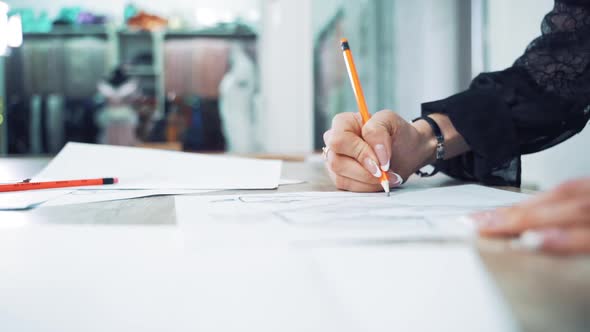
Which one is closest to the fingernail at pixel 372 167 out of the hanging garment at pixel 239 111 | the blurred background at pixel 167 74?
the blurred background at pixel 167 74

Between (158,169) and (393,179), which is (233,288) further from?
(158,169)

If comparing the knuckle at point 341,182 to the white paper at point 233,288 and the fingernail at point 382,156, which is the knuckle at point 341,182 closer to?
the fingernail at point 382,156

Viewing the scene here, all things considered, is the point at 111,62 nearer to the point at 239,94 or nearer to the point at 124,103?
the point at 124,103

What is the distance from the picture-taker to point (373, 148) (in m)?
0.44

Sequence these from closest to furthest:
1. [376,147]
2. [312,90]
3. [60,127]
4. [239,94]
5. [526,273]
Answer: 1. [526,273]
2. [376,147]
3. [312,90]
4. [239,94]
5. [60,127]

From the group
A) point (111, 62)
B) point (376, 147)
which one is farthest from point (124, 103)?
point (376, 147)

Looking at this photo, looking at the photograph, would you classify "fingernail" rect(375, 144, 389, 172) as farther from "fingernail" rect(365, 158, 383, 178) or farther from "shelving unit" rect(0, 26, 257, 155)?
"shelving unit" rect(0, 26, 257, 155)

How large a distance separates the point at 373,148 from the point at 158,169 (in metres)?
0.28

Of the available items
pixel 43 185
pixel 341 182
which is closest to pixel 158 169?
pixel 43 185

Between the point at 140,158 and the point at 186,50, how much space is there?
288 centimetres

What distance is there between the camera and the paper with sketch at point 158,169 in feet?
1.61

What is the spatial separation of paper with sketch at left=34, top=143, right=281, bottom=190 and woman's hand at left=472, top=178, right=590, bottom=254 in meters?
0.31

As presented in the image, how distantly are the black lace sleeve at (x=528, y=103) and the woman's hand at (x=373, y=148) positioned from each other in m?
0.05

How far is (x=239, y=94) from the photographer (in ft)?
9.58
